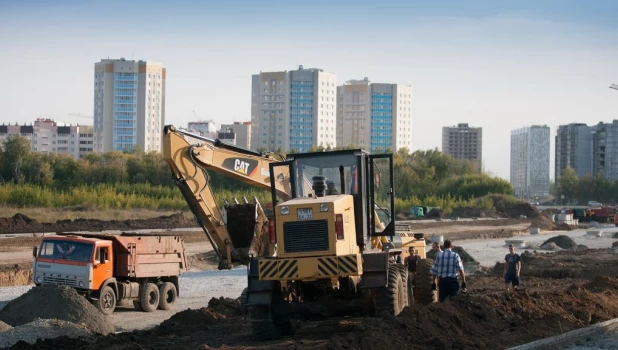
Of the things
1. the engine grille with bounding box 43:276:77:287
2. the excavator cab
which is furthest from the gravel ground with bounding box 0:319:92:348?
the engine grille with bounding box 43:276:77:287

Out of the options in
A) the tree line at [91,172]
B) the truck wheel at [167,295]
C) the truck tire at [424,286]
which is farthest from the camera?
the tree line at [91,172]

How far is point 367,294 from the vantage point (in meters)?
16.1

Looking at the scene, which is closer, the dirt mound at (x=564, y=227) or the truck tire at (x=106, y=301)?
the truck tire at (x=106, y=301)

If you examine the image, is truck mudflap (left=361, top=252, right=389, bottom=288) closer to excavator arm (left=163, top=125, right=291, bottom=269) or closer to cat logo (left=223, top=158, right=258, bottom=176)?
excavator arm (left=163, top=125, right=291, bottom=269)

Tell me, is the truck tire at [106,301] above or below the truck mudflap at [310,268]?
below

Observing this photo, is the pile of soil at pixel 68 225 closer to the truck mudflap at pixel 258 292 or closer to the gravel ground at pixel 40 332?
the gravel ground at pixel 40 332

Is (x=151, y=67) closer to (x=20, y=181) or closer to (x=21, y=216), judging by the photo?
(x=20, y=181)

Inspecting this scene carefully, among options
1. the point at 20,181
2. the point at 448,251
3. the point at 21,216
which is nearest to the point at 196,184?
the point at 448,251

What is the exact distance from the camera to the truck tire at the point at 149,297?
25250 millimetres

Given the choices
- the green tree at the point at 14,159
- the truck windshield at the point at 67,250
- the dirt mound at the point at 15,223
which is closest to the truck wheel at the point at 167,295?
the truck windshield at the point at 67,250

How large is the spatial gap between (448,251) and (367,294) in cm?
335

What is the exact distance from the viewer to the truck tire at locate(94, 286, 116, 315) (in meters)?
23.8

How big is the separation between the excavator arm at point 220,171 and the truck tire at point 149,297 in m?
5.82

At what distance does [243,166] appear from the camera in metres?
20.3
